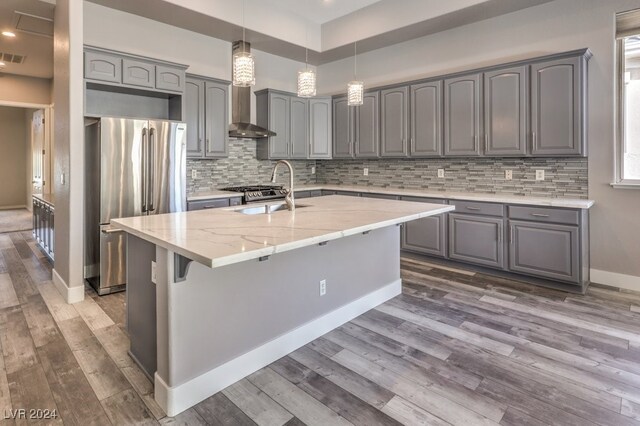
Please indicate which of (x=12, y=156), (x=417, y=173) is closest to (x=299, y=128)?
(x=417, y=173)

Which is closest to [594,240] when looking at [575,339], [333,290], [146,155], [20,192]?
[575,339]

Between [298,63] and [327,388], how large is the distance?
5.38 metres

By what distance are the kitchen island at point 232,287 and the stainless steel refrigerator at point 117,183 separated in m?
1.45

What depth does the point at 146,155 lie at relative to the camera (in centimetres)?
381

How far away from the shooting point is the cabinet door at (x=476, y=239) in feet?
13.4

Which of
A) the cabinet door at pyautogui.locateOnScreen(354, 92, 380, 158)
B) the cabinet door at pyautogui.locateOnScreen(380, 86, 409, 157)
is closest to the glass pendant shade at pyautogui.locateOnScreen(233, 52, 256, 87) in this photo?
the cabinet door at pyautogui.locateOnScreen(380, 86, 409, 157)

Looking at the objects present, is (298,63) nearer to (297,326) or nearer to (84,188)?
(84,188)

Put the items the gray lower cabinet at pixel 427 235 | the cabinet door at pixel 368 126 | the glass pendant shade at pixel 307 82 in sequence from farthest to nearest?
the cabinet door at pixel 368 126
the gray lower cabinet at pixel 427 235
the glass pendant shade at pixel 307 82

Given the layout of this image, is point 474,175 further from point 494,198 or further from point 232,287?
point 232,287

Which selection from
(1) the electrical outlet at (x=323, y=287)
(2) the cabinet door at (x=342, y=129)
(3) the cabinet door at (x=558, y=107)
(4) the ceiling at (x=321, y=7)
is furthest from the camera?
(2) the cabinet door at (x=342, y=129)

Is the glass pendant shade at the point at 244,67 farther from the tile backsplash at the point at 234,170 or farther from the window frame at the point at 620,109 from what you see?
the window frame at the point at 620,109

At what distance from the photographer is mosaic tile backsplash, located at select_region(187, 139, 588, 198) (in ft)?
13.4

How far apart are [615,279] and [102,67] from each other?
5421 millimetres

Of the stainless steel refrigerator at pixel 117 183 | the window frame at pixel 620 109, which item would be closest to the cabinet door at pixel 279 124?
the stainless steel refrigerator at pixel 117 183
